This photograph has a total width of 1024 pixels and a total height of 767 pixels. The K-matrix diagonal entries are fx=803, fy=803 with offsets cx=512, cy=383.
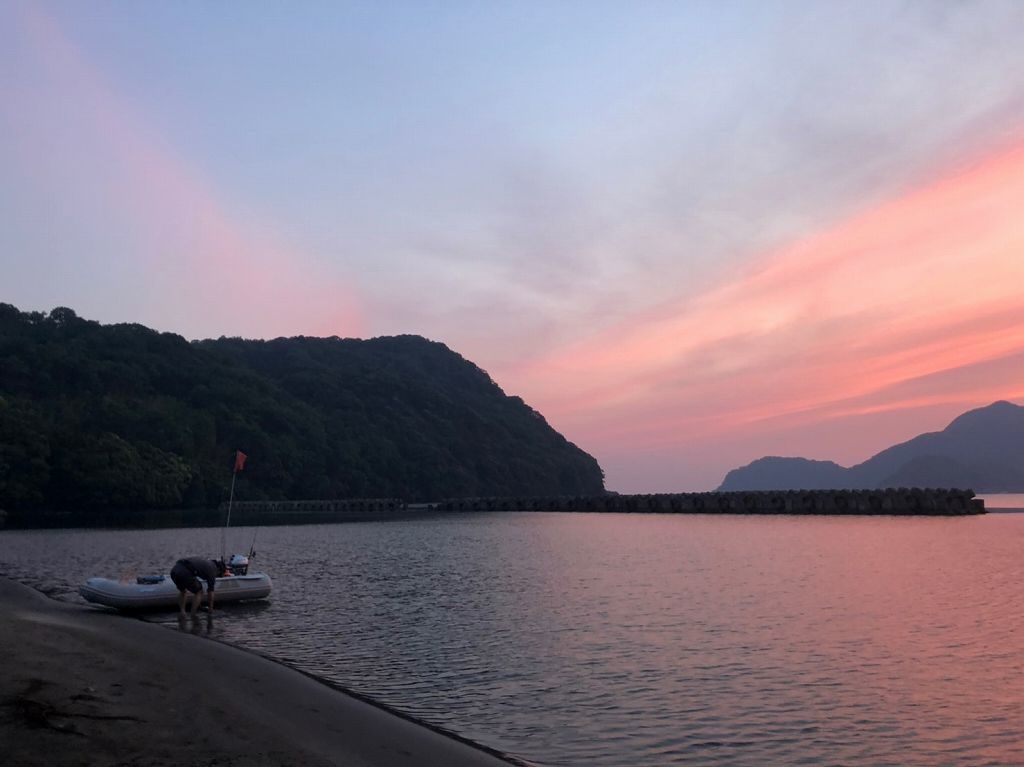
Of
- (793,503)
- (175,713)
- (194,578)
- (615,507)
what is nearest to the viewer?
(175,713)

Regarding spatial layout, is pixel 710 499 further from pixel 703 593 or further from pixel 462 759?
pixel 462 759

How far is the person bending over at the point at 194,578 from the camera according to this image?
28375mm

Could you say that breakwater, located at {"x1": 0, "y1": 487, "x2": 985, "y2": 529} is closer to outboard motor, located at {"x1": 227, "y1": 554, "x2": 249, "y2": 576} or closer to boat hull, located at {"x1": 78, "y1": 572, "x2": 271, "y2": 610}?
outboard motor, located at {"x1": 227, "y1": 554, "x2": 249, "y2": 576}

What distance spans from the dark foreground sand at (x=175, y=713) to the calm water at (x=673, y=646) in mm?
2086

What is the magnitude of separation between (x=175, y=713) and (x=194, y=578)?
1719cm

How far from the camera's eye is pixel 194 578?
1125 inches

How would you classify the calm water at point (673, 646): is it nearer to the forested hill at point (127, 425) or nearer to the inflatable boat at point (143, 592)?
the inflatable boat at point (143, 592)

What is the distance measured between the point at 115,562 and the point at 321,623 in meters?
26.7

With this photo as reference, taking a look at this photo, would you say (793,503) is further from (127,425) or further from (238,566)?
(127,425)

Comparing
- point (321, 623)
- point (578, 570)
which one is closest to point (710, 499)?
point (578, 570)

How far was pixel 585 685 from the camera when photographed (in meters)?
19.2

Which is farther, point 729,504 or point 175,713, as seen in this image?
point 729,504

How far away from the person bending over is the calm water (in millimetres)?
1357

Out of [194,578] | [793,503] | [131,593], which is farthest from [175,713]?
[793,503]
